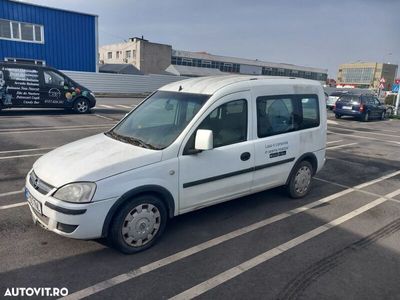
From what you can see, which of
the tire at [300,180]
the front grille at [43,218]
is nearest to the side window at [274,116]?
the tire at [300,180]

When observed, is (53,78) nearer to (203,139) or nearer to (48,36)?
(203,139)

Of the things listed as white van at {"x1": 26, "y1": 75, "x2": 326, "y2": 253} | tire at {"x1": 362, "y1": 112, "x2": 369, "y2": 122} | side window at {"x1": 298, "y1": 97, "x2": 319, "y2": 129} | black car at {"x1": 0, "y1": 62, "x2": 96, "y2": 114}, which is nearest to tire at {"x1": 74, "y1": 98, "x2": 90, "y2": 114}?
black car at {"x1": 0, "y1": 62, "x2": 96, "y2": 114}

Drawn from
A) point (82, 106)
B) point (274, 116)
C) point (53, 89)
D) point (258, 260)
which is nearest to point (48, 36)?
point (82, 106)

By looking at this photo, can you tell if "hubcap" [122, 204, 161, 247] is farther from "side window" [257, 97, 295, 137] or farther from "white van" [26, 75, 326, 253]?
"side window" [257, 97, 295, 137]

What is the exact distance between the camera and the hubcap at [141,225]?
11.4ft

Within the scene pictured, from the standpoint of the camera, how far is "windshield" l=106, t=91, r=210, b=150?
383 cm

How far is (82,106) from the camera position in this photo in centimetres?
1433

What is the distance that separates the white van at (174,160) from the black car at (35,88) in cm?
1001

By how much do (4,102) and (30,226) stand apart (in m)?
10.4

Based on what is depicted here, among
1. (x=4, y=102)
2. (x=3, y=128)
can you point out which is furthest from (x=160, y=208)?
(x=4, y=102)

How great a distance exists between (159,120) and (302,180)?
2704 mm

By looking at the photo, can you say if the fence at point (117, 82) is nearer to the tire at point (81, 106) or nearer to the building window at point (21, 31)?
the building window at point (21, 31)

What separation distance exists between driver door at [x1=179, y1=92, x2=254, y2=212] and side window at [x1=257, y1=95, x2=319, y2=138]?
292 millimetres

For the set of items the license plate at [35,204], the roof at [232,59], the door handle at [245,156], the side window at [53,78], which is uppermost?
the roof at [232,59]
